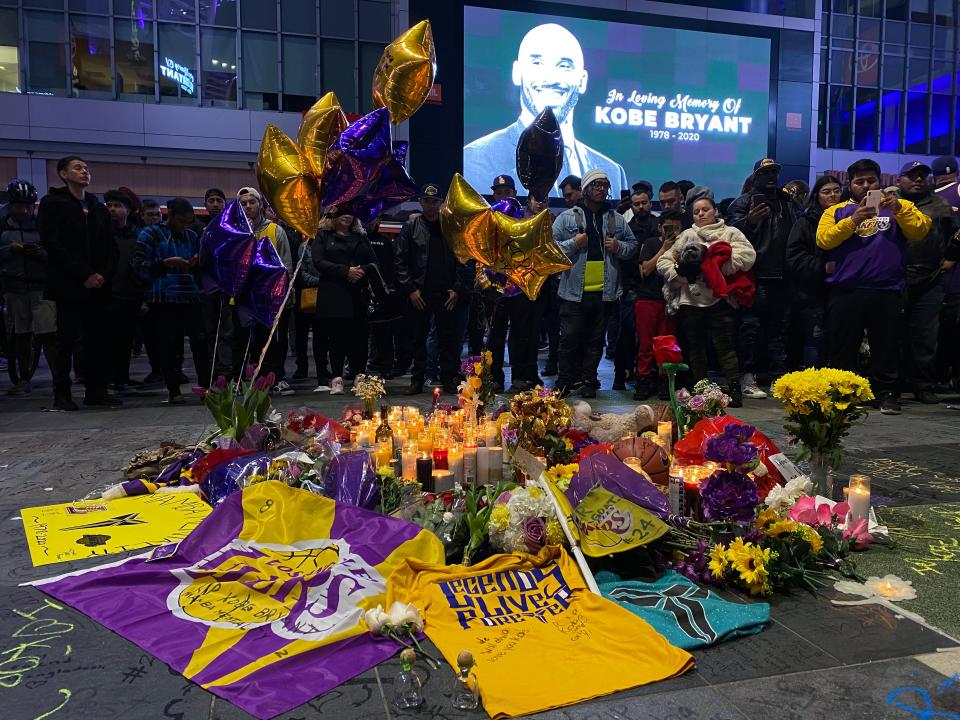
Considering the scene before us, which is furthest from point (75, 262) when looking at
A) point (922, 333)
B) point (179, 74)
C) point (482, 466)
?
point (179, 74)

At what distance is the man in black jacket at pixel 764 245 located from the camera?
708cm

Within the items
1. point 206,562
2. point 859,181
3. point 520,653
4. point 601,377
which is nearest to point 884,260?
point 859,181

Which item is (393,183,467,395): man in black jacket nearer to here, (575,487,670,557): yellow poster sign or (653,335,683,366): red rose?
(653,335,683,366): red rose

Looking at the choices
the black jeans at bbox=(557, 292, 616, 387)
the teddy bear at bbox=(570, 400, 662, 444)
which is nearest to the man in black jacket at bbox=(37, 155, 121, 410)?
the black jeans at bbox=(557, 292, 616, 387)

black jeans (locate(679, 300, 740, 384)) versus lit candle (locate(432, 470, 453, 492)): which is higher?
black jeans (locate(679, 300, 740, 384))

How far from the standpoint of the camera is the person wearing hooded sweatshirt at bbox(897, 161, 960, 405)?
21.4 feet

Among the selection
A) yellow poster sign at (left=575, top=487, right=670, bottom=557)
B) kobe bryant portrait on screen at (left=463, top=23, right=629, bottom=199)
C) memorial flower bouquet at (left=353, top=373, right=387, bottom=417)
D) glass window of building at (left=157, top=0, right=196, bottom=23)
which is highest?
glass window of building at (left=157, top=0, right=196, bottom=23)

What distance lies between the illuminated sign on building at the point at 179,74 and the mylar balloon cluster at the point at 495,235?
13.6 m

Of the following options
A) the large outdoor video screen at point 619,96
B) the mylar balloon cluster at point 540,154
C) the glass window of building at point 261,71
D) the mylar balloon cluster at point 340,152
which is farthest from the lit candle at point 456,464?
the glass window of building at point 261,71

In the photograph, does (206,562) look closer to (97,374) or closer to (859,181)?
(97,374)

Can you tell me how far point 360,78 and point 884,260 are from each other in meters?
13.8

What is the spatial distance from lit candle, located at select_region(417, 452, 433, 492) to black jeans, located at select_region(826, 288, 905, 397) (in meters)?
4.07

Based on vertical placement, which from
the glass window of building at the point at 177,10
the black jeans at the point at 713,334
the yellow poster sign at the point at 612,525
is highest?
the glass window of building at the point at 177,10

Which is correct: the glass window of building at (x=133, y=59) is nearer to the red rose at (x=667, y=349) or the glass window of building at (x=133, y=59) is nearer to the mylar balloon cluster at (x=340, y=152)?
the mylar balloon cluster at (x=340, y=152)
